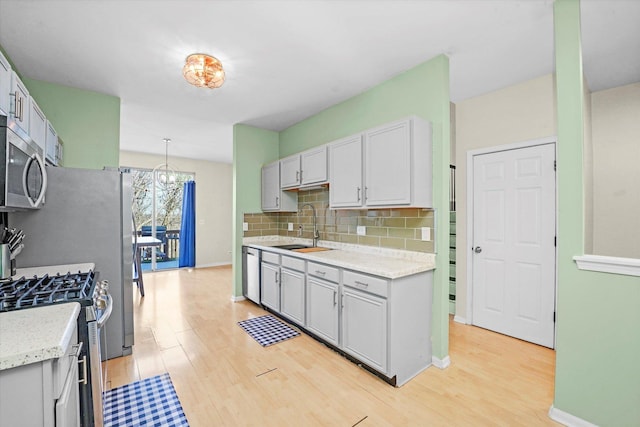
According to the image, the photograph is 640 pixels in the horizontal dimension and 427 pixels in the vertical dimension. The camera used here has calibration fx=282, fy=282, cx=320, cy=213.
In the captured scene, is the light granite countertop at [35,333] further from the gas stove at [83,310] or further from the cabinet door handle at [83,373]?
the cabinet door handle at [83,373]

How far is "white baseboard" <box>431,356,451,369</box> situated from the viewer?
2406 mm

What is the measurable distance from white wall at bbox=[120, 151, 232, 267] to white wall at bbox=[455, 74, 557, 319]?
226 inches

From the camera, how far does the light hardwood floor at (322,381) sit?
184cm

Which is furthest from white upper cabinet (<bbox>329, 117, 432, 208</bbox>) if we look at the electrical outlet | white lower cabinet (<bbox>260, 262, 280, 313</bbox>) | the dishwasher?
the dishwasher

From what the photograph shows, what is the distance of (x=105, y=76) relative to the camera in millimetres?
2818

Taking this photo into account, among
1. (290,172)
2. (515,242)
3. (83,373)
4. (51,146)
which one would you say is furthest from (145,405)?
(515,242)

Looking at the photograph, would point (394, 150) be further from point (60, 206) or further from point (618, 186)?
point (60, 206)

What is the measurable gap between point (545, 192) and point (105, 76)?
4542 mm

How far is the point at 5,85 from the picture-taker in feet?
5.56

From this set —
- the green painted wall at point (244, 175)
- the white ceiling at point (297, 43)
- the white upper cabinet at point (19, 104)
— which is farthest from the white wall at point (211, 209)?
the white upper cabinet at point (19, 104)

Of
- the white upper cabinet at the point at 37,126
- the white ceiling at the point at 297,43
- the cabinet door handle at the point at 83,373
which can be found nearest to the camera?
the cabinet door handle at the point at 83,373

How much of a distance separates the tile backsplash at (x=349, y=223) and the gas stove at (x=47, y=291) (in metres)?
2.41

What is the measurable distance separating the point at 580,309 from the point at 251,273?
3483mm

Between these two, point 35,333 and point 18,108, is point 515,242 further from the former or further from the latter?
point 18,108
